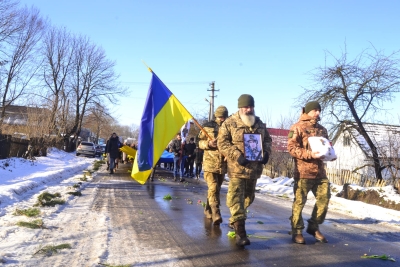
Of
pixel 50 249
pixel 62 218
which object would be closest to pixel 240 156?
pixel 50 249

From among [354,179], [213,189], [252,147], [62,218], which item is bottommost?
[62,218]

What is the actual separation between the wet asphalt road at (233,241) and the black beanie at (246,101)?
6.25 ft

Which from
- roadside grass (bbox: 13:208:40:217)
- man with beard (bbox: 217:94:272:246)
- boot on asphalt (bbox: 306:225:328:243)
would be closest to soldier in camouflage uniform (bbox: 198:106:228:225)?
man with beard (bbox: 217:94:272:246)

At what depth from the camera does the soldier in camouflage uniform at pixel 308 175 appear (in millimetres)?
5906

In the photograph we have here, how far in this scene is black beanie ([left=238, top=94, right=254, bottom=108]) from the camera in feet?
19.1

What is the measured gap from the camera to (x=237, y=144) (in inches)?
227

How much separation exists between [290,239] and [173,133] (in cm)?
268

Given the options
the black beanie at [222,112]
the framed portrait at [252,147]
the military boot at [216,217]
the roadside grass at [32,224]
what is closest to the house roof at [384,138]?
the black beanie at [222,112]

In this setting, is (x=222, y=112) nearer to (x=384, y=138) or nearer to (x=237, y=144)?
(x=237, y=144)

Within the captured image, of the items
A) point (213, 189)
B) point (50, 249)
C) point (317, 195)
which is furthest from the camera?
point (213, 189)

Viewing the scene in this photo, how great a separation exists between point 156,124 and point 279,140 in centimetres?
2030

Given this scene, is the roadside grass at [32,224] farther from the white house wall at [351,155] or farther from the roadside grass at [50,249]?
the white house wall at [351,155]

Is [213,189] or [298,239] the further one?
[213,189]

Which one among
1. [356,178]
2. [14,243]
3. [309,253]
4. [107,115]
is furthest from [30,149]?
[107,115]
